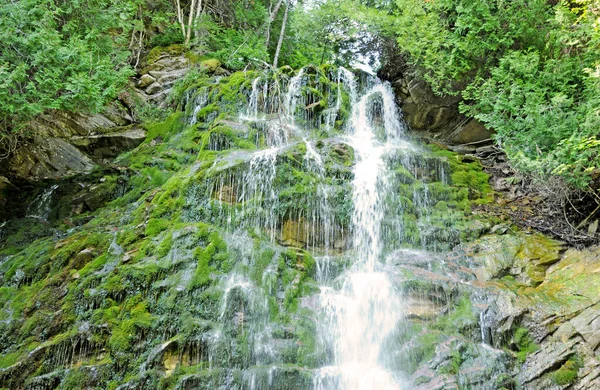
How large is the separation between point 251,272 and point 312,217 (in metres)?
1.68

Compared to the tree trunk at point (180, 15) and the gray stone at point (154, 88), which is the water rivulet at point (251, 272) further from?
the tree trunk at point (180, 15)

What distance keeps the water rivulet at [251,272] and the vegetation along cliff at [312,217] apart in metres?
0.03

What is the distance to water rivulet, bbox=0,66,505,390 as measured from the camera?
17.9ft

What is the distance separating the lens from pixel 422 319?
613cm

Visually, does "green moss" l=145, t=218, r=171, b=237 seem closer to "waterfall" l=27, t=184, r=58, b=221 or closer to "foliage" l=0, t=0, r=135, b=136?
"foliage" l=0, t=0, r=135, b=136

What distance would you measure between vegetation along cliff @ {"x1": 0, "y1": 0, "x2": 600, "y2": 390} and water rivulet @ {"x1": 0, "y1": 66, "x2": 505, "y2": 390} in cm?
3

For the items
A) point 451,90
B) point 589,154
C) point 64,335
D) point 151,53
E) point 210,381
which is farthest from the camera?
point 151,53

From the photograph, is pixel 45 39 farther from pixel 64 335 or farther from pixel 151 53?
pixel 151 53

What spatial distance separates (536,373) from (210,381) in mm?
4211

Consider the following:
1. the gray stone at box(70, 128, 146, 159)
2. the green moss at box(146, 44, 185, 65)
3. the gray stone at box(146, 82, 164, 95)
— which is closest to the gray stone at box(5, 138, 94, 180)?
the gray stone at box(70, 128, 146, 159)

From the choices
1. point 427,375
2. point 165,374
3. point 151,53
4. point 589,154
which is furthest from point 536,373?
point 151,53

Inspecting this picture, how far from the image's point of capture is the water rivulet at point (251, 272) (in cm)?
546

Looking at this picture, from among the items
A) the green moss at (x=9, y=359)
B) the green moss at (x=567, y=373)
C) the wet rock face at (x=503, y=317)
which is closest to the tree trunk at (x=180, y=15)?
the wet rock face at (x=503, y=317)

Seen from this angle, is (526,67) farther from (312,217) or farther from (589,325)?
(312,217)
